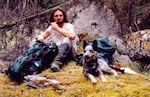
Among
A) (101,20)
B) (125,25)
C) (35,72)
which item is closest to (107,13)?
(101,20)

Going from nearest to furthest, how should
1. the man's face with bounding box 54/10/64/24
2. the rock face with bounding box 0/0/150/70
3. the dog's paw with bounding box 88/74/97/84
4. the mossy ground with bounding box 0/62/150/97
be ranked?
the mossy ground with bounding box 0/62/150/97, the dog's paw with bounding box 88/74/97/84, the man's face with bounding box 54/10/64/24, the rock face with bounding box 0/0/150/70

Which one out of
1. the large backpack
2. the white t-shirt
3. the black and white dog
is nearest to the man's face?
the white t-shirt

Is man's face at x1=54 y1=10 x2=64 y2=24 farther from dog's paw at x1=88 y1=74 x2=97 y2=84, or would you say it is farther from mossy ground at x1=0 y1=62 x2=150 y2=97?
dog's paw at x1=88 y1=74 x2=97 y2=84

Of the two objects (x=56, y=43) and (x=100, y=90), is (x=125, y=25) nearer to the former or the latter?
(x=56, y=43)

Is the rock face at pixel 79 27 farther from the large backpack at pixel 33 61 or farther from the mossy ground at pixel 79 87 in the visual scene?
the mossy ground at pixel 79 87

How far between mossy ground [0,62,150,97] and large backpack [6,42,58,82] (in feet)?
0.50

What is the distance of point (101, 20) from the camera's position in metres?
9.49

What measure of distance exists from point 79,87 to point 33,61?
1394 mm

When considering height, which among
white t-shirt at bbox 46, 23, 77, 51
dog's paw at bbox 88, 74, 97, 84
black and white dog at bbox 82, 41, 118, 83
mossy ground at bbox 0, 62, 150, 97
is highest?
white t-shirt at bbox 46, 23, 77, 51

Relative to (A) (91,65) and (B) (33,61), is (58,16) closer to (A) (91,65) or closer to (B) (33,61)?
(B) (33,61)

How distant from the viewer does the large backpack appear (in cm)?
642

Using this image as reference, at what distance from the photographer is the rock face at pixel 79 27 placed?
9211mm

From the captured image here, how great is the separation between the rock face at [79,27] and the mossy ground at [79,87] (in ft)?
8.93

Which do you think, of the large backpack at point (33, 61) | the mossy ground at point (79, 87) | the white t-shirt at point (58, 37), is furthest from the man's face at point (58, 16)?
the mossy ground at point (79, 87)
